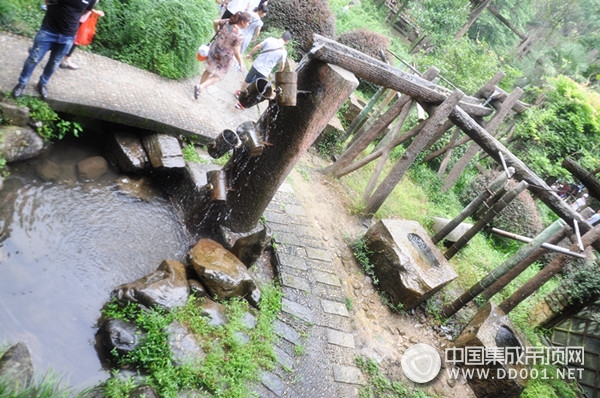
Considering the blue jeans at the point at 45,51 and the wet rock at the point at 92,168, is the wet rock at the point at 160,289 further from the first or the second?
the blue jeans at the point at 45,51

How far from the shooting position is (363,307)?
501 cm

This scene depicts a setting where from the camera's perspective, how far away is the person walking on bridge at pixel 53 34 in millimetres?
3680

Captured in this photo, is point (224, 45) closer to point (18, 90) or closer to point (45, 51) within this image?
point (45, 51)

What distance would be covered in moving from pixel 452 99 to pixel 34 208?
17.4 feet

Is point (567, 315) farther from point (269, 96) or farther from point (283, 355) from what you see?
point (269, 96)

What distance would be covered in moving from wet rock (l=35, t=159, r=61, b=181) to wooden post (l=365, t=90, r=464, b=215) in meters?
4.59

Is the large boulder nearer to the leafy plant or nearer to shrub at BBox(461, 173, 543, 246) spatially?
shrub at BBox(461, 173, 543, 246)

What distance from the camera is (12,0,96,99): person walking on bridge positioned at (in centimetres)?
368

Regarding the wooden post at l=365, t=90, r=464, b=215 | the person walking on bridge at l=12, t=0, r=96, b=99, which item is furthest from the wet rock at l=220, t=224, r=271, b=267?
the wooden post at l=365, t=90, r=464, b=215

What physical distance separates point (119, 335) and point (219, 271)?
1062 mm

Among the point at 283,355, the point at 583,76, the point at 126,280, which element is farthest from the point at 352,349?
the point at 583,76

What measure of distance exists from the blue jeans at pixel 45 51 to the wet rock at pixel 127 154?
36.2 inches

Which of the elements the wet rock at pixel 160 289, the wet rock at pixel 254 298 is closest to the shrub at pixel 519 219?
the wet rock at pixel 254 298

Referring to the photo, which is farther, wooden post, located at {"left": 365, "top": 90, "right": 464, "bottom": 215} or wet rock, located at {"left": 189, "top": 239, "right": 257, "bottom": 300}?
wooden post, located at {"left": 365, "top": 90, "right": 464, "bottom": 215}
